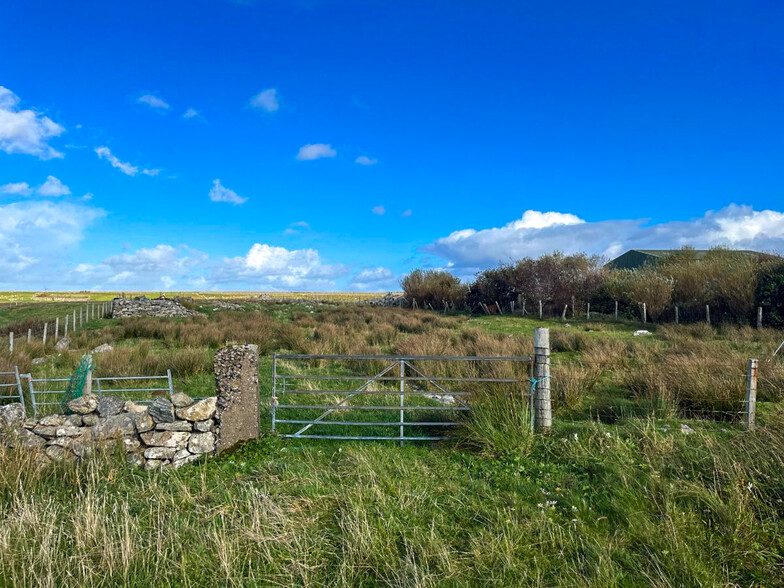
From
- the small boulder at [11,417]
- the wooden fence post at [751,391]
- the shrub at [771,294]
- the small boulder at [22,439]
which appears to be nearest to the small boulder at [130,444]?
the small boulder at [22,439]

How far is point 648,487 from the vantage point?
5.05 metres

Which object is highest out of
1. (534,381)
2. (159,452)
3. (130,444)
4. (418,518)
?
(534,381)

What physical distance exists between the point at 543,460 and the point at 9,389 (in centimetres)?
1108

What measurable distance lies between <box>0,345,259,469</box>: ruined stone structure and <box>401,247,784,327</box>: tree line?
24843mm

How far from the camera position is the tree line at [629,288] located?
950 inches

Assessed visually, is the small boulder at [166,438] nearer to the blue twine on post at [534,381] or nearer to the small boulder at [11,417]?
the small boulder at [11,417]

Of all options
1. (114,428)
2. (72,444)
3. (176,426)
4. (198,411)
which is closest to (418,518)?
(198,411)

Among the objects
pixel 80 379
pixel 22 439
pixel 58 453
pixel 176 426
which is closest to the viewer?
pixel 22 439

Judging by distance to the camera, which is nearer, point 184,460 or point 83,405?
point 83,405

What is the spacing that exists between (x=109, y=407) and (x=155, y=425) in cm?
68

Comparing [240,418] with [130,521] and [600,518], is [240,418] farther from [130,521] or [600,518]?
[600,518]

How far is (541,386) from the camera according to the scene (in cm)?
712

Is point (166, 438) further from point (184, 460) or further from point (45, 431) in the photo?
point (45, 431)

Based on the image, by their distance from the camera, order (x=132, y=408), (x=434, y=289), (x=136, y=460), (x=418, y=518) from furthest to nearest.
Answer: (x=434, y=289), (x=132, y=408), (x=136, y=460), (x=418, y=518)
